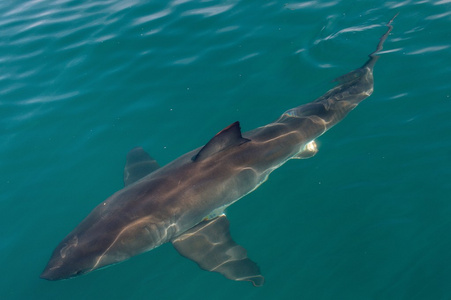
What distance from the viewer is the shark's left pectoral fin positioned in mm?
7238

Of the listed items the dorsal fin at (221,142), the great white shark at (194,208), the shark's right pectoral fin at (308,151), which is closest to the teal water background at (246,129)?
the shark's right pectoral fin at (308,151)

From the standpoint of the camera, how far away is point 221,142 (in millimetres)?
7672

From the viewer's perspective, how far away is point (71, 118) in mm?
10555

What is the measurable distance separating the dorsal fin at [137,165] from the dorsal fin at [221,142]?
5.19 ft

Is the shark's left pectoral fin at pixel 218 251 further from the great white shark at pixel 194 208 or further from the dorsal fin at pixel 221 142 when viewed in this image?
the dorsal fin at pixel 221 142

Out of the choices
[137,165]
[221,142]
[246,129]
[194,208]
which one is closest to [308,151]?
[246,129]

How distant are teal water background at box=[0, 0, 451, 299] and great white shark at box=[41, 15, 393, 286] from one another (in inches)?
14.7

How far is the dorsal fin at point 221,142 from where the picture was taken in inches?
294

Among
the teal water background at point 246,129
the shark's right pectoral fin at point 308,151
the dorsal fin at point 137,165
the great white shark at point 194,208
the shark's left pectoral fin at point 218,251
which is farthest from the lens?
the dorsal fin at point 137,165

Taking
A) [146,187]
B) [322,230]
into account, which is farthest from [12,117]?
[322,230]

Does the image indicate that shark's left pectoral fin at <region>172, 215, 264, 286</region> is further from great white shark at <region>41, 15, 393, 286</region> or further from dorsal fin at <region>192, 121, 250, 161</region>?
dorsal fin at <region>192, 121, 250, 161</region>

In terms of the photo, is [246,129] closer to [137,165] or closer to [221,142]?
[221,142]

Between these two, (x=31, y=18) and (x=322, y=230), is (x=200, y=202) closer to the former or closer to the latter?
(x=322, y=230)

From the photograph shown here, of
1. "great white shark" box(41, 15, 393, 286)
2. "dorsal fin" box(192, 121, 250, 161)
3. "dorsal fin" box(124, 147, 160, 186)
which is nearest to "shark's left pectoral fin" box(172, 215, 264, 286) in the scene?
"great white shark" box(41, 15, 393, 286)
